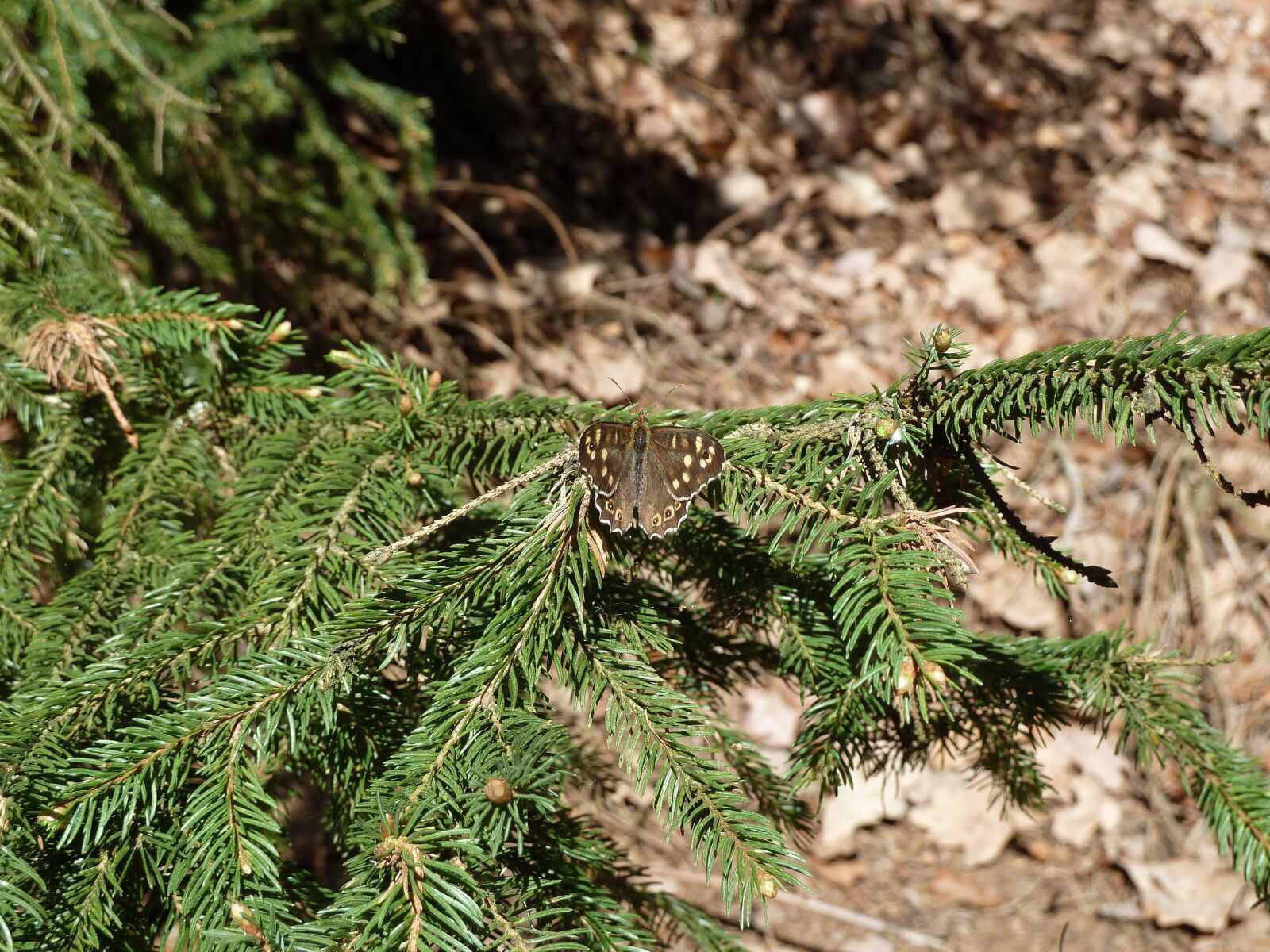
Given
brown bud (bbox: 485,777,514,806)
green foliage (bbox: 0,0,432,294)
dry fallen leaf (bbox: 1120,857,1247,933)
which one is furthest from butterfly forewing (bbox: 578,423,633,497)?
dry fallen leaf (bbox: 1120,857,1247,933)

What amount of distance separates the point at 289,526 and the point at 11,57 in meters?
1.37

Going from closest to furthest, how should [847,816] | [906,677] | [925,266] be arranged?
[906,677], [847,816], [925,266]

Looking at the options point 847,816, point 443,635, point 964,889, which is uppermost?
point 443,635

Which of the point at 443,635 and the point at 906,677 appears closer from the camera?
the point at 906,677

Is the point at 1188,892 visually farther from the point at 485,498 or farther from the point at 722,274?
the point at 485,498

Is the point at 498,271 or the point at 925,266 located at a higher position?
the point at 498,271

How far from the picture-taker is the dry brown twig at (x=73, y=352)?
1.13m

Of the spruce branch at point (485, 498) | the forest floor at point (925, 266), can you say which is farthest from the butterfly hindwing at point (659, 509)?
the forest floor at point (925, 266)

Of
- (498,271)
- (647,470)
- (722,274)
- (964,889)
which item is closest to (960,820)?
(964,889)

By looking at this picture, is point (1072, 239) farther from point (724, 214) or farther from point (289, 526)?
point (289, 526)

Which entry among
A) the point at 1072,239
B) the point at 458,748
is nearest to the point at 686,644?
the point at 458,748

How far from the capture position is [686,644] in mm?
1218

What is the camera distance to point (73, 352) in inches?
45.8

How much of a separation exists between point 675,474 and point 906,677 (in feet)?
1.10
